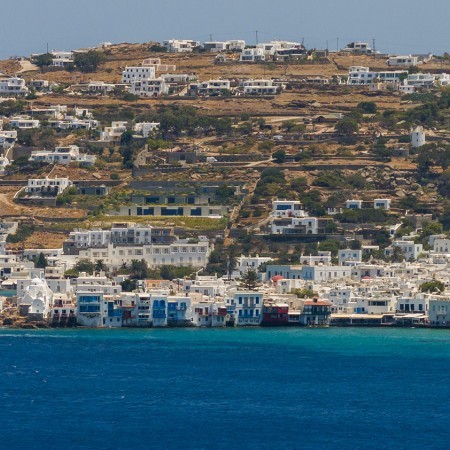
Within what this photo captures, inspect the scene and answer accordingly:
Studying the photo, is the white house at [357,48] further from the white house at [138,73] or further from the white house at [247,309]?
the white house at [247,309]

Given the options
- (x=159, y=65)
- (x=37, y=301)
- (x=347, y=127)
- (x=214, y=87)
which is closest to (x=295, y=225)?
(x=347, y=127)

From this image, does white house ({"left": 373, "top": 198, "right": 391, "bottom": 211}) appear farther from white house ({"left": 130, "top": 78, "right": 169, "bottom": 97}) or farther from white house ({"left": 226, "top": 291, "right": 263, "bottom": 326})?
white house ({"left": 130, "top": 78, "right": 169, "bottom": 97})

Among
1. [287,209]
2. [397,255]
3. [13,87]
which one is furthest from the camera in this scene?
[13,87]

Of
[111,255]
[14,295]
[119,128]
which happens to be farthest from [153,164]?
[14,295]

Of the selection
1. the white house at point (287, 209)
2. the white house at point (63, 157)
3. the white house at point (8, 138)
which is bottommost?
the white house at point (287, 209)

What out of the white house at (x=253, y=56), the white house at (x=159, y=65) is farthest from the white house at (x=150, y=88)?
the white house at (x=253, y=56)

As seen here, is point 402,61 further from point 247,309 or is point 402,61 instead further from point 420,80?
point 247,309

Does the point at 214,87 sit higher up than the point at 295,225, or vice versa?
the point at 214,87
